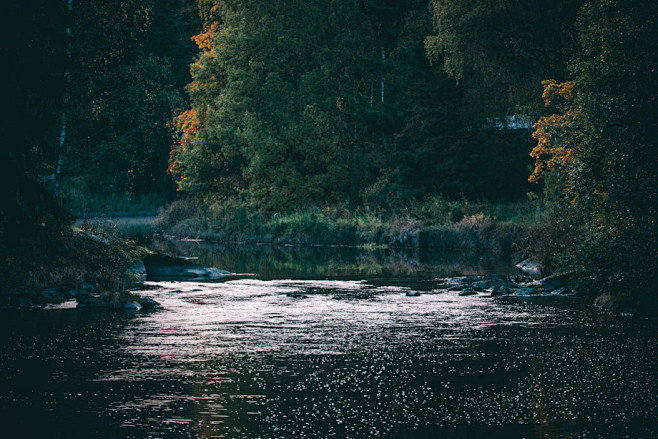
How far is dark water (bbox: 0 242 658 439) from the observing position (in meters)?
12.1

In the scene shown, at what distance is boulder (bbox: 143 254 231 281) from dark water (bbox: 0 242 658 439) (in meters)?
7.81

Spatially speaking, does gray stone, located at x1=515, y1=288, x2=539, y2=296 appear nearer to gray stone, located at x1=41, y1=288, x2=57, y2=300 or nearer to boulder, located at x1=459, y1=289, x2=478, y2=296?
boulder, located at x1=459, y1=289, x2=478, y2=296

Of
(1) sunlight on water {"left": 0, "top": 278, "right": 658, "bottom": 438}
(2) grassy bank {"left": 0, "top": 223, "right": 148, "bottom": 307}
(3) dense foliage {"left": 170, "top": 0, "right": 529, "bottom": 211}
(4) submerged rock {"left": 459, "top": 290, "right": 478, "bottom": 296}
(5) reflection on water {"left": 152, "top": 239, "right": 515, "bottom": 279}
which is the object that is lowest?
(1) sunlight on water {"left": 0, "top": 278, "right": 658, "bottom": 438}

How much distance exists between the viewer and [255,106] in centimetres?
5869

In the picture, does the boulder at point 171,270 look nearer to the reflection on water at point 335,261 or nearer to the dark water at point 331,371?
the reflection on water at point 335,261

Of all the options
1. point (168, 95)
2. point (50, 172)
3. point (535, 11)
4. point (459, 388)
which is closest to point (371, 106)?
point (535, 11)

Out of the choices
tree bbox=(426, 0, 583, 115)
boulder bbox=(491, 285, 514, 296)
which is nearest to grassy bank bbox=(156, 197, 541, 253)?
tree bbox=(426, 0, 583, 115)

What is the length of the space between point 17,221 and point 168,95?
16888 millimetres

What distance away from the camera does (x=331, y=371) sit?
1566 cm

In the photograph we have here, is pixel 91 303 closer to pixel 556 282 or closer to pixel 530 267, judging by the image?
pixel 556 282

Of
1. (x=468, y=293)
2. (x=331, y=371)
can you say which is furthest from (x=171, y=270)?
(x=331, y=371)

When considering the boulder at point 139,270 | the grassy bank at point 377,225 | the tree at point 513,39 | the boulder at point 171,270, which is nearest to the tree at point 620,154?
the boulder at point 171,270

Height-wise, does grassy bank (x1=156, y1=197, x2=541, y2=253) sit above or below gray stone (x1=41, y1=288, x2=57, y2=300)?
above

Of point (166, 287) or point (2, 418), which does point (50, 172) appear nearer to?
point (166, 287)
